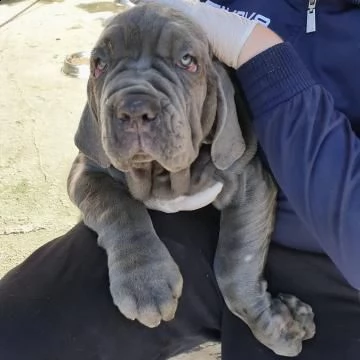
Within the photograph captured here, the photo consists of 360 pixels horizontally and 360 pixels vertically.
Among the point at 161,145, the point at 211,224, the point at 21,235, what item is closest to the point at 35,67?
the point at 21,235

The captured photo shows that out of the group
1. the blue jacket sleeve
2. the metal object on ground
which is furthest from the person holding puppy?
the metal object on ground

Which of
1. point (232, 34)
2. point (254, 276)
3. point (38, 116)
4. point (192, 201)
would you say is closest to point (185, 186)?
point (192, 201)

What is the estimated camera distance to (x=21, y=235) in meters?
2.90

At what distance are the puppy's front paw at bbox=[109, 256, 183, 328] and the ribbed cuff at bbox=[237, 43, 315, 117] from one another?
0.44 metres

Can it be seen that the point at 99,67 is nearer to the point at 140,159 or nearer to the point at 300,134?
the point at 140,159

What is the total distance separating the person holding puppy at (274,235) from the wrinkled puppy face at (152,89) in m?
0.12

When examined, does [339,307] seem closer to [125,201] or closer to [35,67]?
[125,201]

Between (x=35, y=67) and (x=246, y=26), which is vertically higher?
(x=246, y=26)

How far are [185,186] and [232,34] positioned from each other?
0.39 meters

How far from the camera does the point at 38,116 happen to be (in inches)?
145

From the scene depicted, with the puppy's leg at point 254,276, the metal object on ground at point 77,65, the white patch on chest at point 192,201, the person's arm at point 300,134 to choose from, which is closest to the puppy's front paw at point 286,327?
the puppy's leg at point 254,276

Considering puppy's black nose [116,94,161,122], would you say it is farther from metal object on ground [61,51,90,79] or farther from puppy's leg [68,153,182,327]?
metal object on ground [61,51,90,79]

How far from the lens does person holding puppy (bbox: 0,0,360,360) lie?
1.65m

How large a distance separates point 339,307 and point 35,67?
2.90 meters
